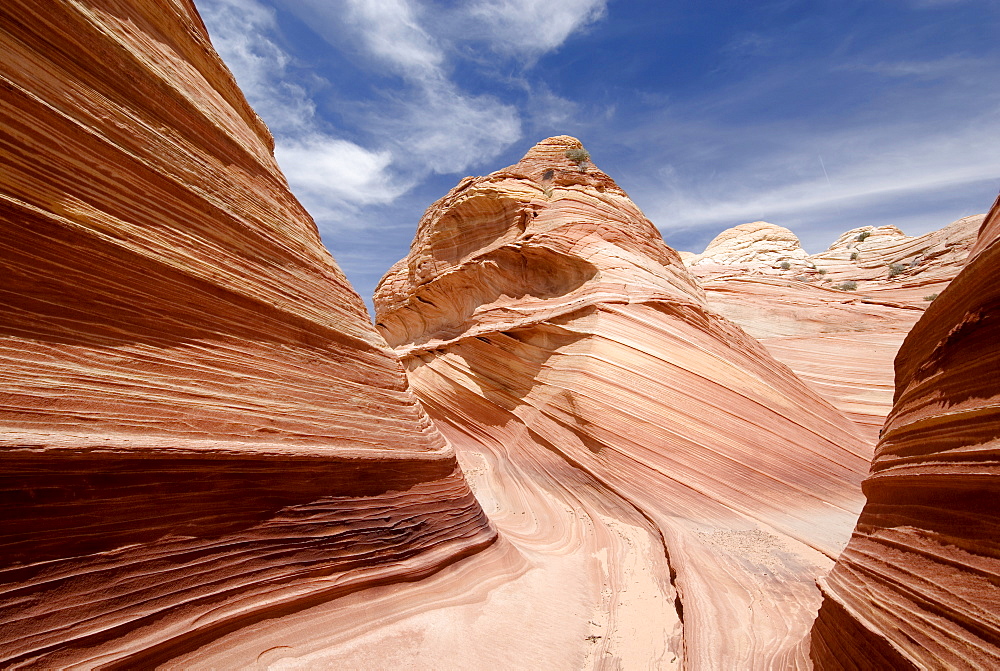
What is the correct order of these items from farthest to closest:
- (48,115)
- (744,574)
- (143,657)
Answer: (744,574) < (48,115) < (143,657)

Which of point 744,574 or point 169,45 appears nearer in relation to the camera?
point 169,45

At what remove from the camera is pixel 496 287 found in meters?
10.2

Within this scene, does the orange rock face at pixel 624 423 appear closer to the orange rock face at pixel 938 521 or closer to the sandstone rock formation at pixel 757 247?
the orange rock face at pixel 938 521

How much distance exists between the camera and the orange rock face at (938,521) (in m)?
1.74

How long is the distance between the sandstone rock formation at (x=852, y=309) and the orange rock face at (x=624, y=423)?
8.23ft

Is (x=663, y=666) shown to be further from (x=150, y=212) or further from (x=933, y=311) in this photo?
(x=150, y=212)

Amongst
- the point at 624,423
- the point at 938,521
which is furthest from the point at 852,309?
the point at 938,521

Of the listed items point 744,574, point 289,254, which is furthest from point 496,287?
point 744,574

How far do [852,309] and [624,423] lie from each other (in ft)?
36.8

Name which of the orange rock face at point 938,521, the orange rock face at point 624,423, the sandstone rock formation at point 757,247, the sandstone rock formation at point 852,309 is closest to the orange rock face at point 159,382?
the orange rock face at point 624,423

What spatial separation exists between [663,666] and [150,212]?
16.1ft

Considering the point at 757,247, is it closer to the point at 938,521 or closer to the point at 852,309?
the point at 852,309

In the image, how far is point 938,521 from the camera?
6.63 ft

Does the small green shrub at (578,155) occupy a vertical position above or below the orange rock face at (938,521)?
above
